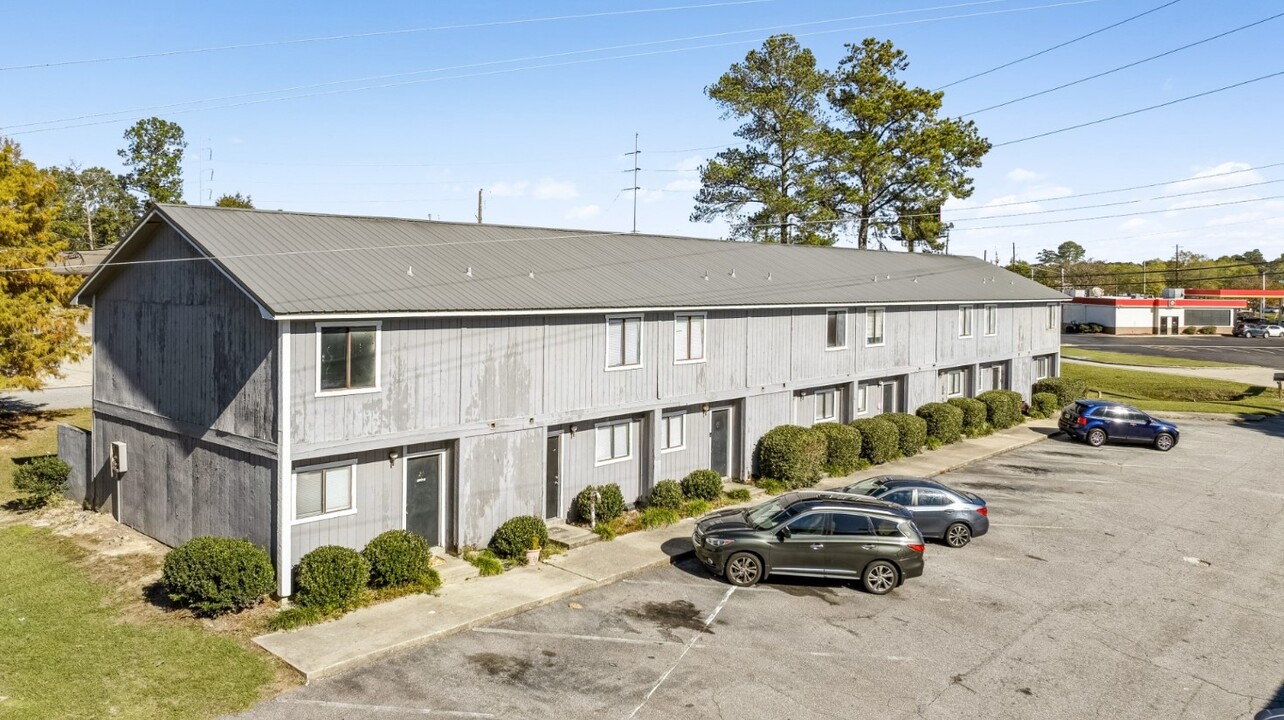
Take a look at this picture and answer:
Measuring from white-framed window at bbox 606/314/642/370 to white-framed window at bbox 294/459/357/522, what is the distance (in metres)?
7.11

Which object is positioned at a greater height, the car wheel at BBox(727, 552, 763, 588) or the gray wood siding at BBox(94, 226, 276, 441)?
the gray wood siding at BBox(94, 226, 276, 441)

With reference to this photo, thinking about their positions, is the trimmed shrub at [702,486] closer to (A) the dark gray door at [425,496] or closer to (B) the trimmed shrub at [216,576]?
(A) the dark gray door at [425,496]

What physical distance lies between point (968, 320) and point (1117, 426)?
723cm

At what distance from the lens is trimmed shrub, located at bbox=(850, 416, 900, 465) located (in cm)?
2844

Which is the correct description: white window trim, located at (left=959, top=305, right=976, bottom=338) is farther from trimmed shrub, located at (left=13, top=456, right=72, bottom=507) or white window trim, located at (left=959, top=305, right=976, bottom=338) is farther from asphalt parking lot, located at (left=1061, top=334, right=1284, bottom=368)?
asphalt parking lot, located at (left=1061, top=334, right=1284, bottom=368)

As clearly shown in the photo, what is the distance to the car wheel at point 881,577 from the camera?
16828mm

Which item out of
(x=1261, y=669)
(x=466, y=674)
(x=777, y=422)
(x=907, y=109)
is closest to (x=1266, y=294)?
(x=907, y=109)

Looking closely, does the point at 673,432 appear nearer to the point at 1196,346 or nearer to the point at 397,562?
the point at 397,562

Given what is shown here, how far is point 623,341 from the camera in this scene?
2180 cm

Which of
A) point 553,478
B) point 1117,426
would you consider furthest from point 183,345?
point 1117,426

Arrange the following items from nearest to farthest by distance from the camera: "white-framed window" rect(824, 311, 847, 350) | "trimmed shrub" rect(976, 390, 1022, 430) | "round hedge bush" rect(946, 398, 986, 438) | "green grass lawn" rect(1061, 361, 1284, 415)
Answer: "white-framed window" rect(824, 311, 847, 350) → "round hedge bush" rect(946, 398, 986, 438) → "trimmed shrub" rect(976, 390, 1022, 430) → "green grass lawn" rect(1061, 361, 1284, 415)

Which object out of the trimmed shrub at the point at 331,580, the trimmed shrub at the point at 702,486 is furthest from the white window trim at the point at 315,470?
the trimmed shrub at the point at 702,486

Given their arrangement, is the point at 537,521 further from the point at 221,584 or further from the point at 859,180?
the point at 859,180

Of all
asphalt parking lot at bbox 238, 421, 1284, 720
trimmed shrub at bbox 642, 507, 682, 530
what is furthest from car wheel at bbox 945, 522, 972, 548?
trimmed shrub at bbox 642, 507, 682, 530
